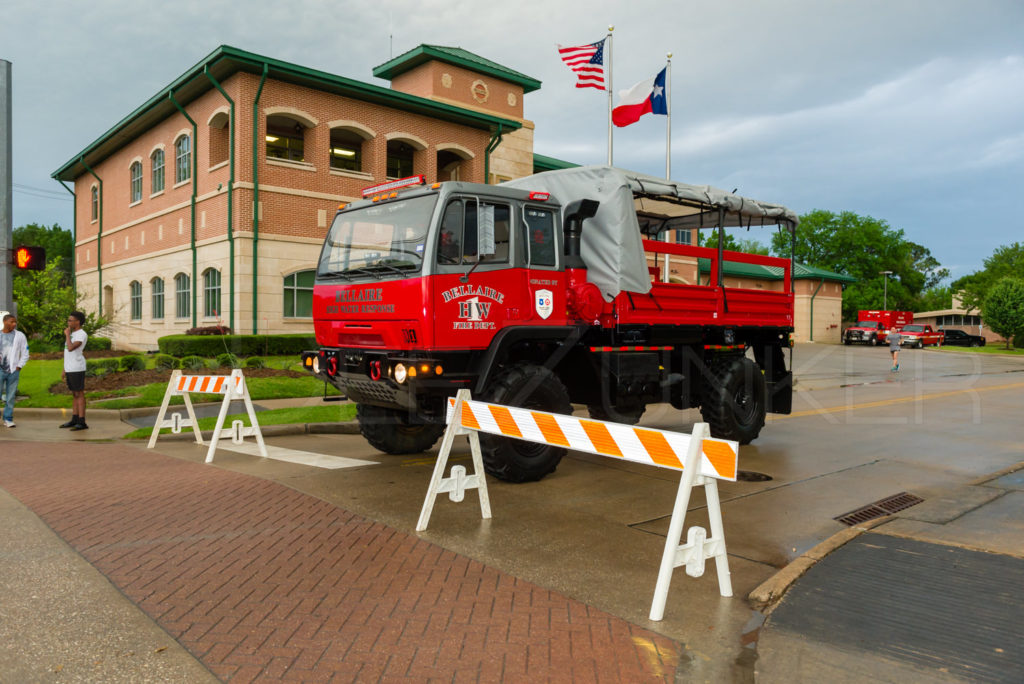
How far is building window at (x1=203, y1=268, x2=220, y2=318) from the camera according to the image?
23500 millimetres

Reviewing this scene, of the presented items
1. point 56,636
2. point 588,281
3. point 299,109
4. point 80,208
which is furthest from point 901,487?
point 80,208

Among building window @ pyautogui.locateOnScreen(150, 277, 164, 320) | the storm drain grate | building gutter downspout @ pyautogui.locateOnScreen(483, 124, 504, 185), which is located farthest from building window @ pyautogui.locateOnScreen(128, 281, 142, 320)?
the storm drain grate

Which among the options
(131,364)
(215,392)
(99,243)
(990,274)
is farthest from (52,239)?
(990,274)

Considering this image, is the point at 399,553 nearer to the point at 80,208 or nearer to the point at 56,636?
the point at 56,636

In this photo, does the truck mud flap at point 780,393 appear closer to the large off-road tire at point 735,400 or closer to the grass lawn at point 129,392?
the large off-road tire at point 735,400

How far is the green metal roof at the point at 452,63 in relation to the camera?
2811 centimetres

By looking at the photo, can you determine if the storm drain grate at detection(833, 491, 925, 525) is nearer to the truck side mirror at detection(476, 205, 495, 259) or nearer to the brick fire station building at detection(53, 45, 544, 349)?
the truck side mirror at detection(476, 205, 495, 259)

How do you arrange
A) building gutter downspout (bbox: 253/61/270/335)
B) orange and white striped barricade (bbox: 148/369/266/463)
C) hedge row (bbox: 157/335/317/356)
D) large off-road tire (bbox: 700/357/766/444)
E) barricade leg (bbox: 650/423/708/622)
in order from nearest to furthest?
barricade leg (bbox: 650/423/708/622) < orange and white striped barricade (bbox: 148/369/266/463) < large off-road tire (bbox: 700/357/766/444) < hedge row (bbox: 157/335/317/356) < building gutter downspout (bbox: 253/61/270/335)

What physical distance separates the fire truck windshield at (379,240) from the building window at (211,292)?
53.7ft

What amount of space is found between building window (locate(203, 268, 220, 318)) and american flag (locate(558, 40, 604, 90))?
1255 centimetres

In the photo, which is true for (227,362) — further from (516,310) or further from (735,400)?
(735,400)

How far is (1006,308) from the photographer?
182 ft

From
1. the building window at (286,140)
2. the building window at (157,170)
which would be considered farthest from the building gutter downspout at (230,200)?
the building window at (157,170)

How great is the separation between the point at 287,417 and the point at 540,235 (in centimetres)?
605
